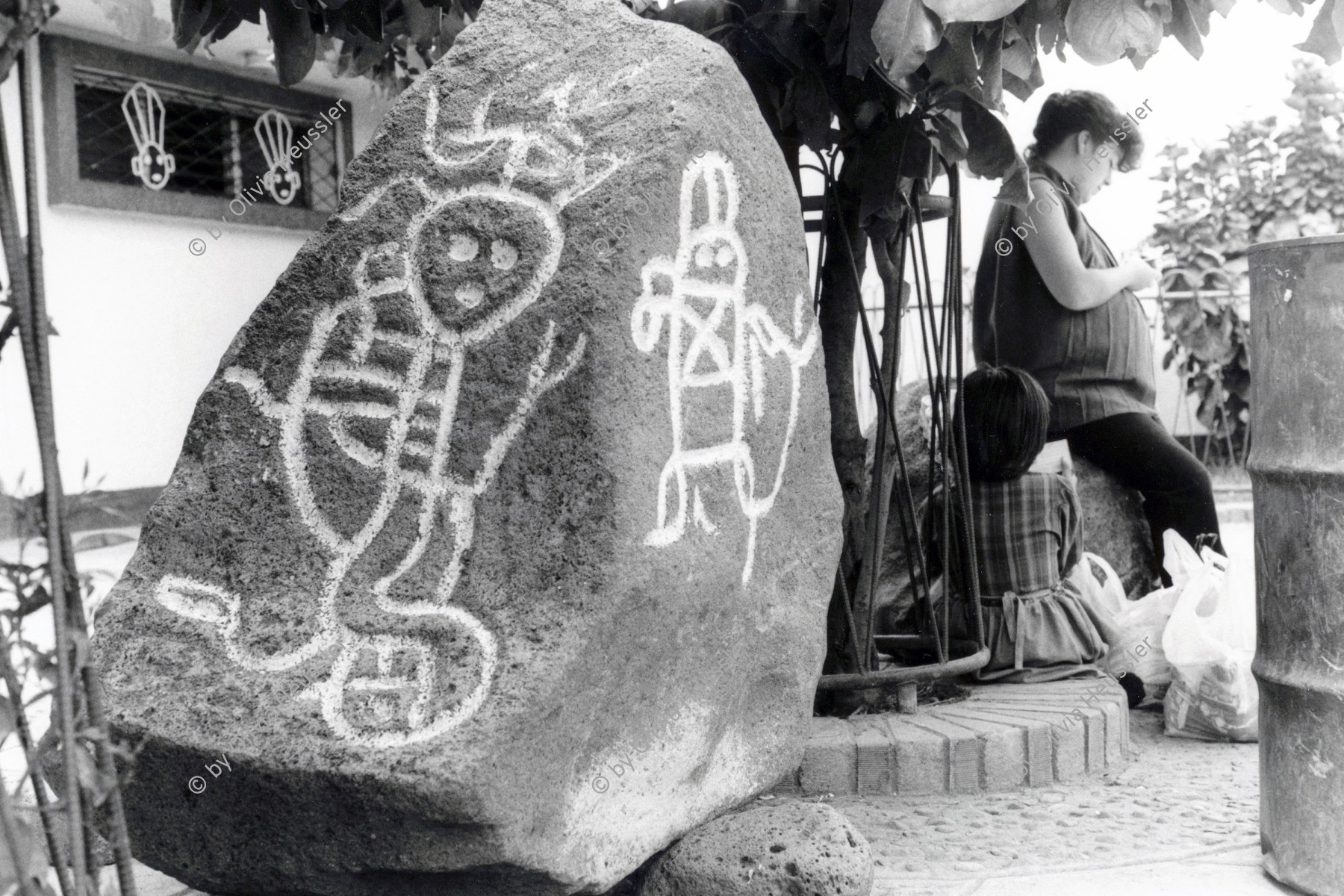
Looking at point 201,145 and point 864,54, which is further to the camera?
point 201,145

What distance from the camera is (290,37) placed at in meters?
3.51

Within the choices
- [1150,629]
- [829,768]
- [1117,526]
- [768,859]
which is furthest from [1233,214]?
[768,859]

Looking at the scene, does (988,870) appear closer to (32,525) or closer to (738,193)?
(738,193)

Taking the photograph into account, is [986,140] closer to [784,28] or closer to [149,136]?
[784,28]

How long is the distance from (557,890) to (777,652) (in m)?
0.62

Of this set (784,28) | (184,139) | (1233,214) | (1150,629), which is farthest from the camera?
(1233,214)

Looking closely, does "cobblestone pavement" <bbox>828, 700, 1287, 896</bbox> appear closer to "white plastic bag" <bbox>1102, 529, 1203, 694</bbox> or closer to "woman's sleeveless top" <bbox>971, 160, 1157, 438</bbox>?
"white plastic bag" <bbox>1102, 529, 1203, 694</bbox>

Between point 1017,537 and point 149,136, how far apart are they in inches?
193

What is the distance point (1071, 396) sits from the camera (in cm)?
437

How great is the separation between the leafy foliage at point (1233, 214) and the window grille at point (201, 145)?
5.34 m

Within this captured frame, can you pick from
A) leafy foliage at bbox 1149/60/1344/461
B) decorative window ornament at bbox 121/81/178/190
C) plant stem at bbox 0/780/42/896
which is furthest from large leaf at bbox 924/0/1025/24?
leafy foliage at bbox 1149/60/1344/461

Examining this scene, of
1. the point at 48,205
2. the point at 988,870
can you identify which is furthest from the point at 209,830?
the point at 48,205

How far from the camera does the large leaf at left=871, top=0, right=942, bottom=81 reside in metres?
2.51

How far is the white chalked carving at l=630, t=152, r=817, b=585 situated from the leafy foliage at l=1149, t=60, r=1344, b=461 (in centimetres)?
713
